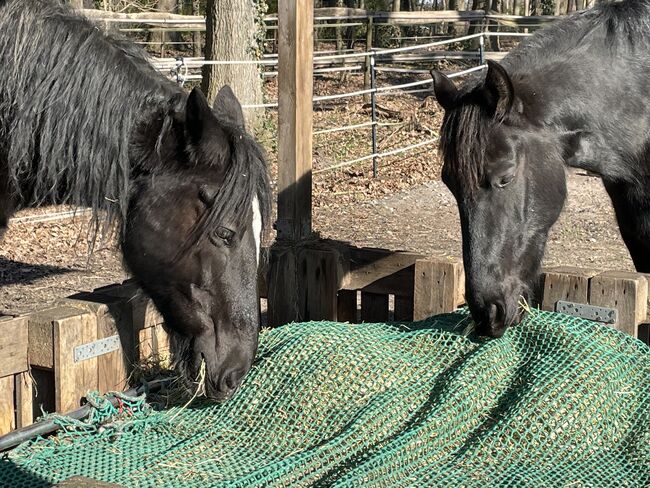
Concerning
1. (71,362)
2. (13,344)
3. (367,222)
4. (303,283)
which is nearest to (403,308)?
(303,283)

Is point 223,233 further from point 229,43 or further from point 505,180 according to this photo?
point 229,43

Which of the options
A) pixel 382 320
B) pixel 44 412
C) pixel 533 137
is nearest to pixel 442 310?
Answer: pixel 382 320

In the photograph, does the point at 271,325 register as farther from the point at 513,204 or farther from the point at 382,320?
the point at 513,204

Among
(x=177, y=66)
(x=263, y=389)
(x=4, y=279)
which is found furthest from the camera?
(x=177, y=66)

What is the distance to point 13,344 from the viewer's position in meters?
3.61

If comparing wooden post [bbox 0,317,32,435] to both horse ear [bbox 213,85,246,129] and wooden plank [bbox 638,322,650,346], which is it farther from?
wooden plank [bbox 638,322,650,346]

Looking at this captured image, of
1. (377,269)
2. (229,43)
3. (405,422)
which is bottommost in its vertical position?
(405,422)

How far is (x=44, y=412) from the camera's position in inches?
141

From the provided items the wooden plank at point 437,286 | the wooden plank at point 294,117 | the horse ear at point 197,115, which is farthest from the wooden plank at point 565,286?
the horse ear at point 197,115

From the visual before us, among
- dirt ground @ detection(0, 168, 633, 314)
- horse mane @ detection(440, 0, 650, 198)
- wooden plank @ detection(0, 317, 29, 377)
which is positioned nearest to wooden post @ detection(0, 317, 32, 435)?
wooden plank @ detection(0, 317, 29, 377)

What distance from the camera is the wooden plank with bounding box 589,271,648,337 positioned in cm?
357

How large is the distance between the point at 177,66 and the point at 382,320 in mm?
5431

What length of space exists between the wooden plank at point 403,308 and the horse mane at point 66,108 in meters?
1.71

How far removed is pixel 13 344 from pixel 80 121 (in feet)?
3.59
